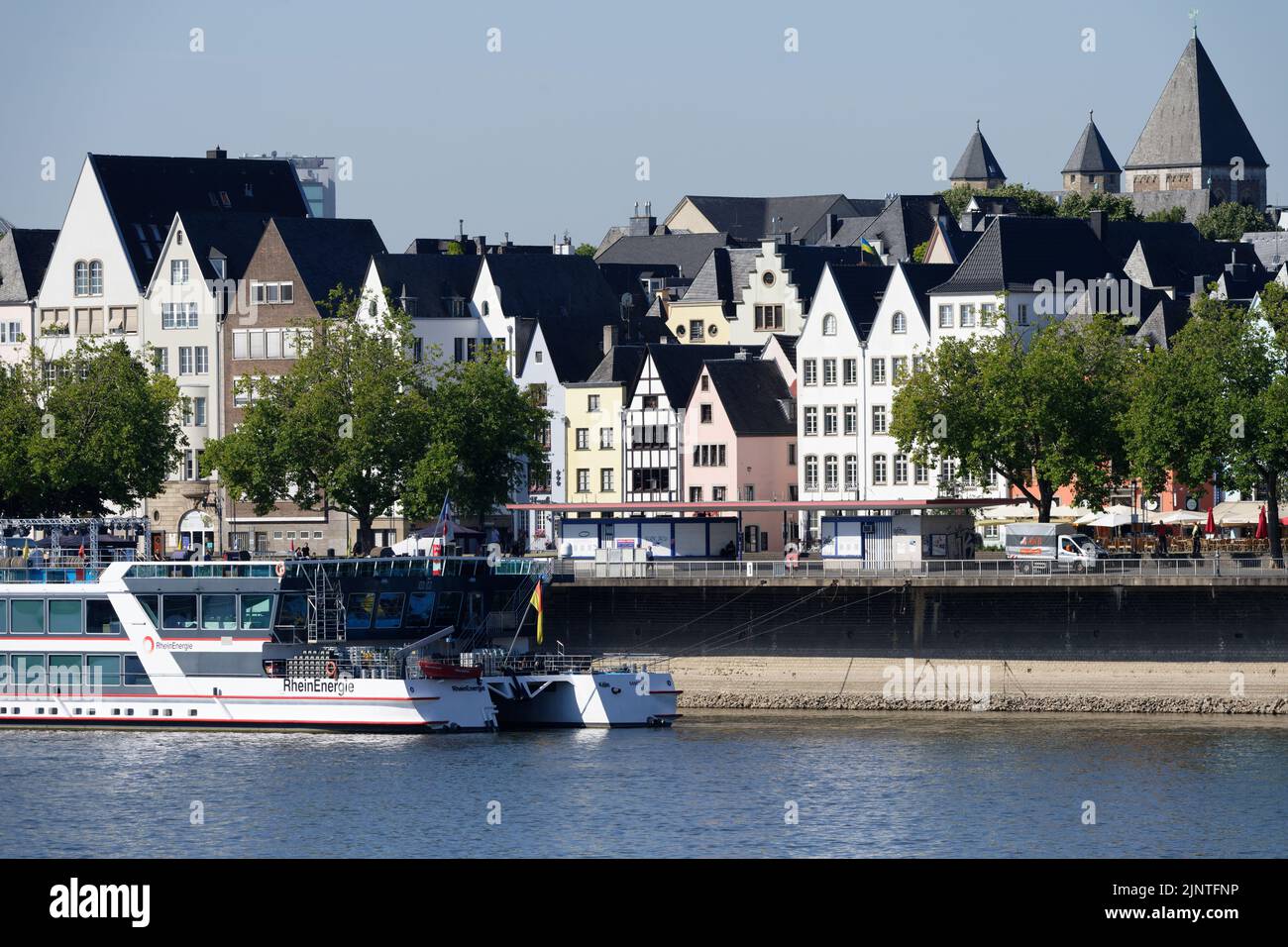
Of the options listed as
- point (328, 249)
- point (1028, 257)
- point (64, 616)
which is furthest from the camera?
point (328, 249)

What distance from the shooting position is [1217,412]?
8500cm

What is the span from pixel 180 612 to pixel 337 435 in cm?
2590

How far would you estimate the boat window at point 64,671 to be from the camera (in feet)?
244

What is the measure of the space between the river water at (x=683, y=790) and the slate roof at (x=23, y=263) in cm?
6380

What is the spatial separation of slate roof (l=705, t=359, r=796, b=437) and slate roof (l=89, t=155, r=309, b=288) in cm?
3136

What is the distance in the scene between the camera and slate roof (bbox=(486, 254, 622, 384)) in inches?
4747

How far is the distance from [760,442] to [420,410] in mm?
19174

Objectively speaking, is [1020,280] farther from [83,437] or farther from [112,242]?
[112,242]

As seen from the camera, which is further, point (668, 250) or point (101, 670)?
point (668, 250)

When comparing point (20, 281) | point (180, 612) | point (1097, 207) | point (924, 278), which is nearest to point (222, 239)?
point (20, 281)

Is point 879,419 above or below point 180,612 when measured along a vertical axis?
above

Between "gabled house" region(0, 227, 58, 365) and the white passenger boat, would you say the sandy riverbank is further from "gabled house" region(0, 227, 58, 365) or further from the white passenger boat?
"gabled house" region(0, 227, 58, 365)

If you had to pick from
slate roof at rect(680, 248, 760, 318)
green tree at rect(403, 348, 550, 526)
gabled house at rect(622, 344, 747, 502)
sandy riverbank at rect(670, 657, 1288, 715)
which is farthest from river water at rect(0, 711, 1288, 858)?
slate roof at rect(680, 248, 760, 318)
